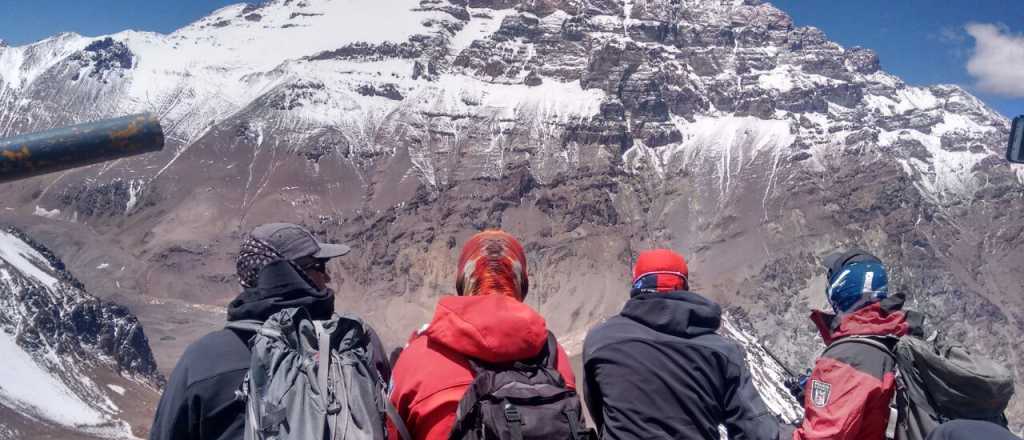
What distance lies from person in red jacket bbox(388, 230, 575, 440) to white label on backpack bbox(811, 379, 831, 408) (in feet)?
6.09

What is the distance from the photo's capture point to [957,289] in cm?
17688

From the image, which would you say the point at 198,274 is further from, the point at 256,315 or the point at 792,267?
the point at 256,315

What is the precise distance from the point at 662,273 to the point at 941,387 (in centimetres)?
177

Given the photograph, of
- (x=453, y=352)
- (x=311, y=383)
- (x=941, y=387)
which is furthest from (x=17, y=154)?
(x=941, y=387)

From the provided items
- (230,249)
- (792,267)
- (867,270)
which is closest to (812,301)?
(792,267)

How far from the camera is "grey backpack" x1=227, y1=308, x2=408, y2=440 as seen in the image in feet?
14.1

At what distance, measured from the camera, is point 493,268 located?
5242mm

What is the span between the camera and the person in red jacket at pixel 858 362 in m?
5.54

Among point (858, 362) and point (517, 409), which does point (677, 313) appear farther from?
point (517, 409)

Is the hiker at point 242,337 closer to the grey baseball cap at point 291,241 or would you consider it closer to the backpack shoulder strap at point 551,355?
the grey baseball cap at point 291,241

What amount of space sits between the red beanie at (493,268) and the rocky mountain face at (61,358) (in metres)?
43.8

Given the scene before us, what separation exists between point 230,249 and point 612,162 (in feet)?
276

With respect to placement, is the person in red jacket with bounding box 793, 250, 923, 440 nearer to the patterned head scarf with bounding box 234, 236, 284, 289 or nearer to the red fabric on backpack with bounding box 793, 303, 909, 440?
the red fabric on backpack with bounding box 793, 303, 909, 440

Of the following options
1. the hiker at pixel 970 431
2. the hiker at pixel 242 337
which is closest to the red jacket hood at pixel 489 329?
the hiker at pixel 242 337
